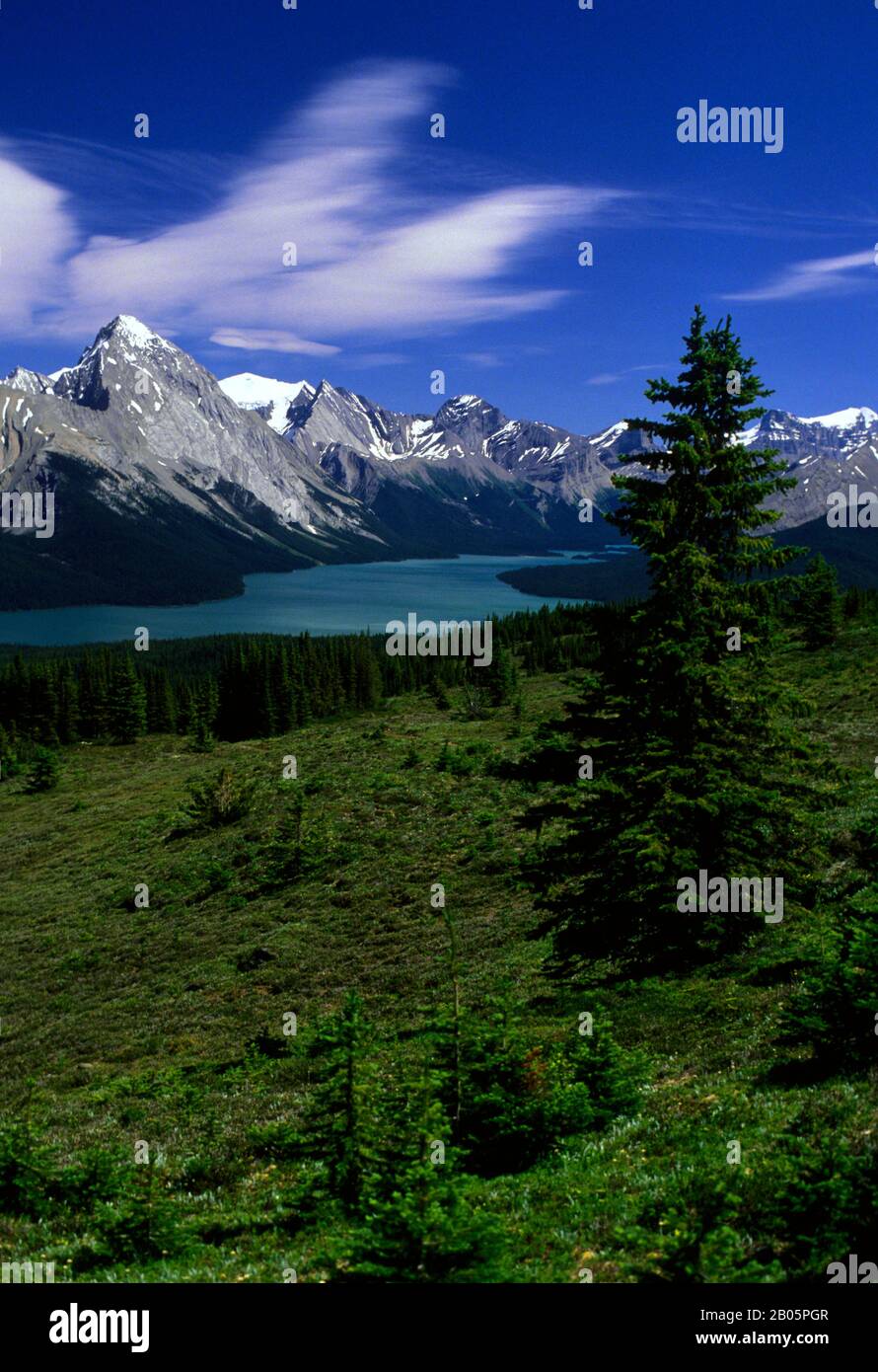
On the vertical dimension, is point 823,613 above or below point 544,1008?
above

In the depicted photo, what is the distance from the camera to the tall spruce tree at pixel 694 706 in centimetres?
1923

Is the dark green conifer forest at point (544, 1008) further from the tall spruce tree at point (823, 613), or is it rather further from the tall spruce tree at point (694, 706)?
the tall spruce tree at point (823, 613)

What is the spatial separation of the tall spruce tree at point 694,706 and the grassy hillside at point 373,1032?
147cm

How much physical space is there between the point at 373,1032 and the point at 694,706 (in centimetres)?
1083

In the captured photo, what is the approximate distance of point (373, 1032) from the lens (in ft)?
68.1

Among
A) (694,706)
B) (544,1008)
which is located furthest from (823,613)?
(544,1008)

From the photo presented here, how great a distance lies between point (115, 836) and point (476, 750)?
2300 cm

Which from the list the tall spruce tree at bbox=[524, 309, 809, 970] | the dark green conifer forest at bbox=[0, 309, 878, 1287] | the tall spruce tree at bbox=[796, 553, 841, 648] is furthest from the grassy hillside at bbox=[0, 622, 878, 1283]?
the tall spruce tree at bbox=[796, 553, 841, 648]

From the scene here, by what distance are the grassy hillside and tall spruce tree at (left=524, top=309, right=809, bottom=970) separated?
1468 millimetres

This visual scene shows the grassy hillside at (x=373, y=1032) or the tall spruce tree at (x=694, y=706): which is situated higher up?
the tall spruce tree at (x=694, y=706)

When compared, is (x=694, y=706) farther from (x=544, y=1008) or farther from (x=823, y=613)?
(x=823, y=613)

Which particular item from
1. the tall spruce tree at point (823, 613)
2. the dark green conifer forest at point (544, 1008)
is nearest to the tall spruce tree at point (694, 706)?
the dark green conifer forest at point (544, 1008)
